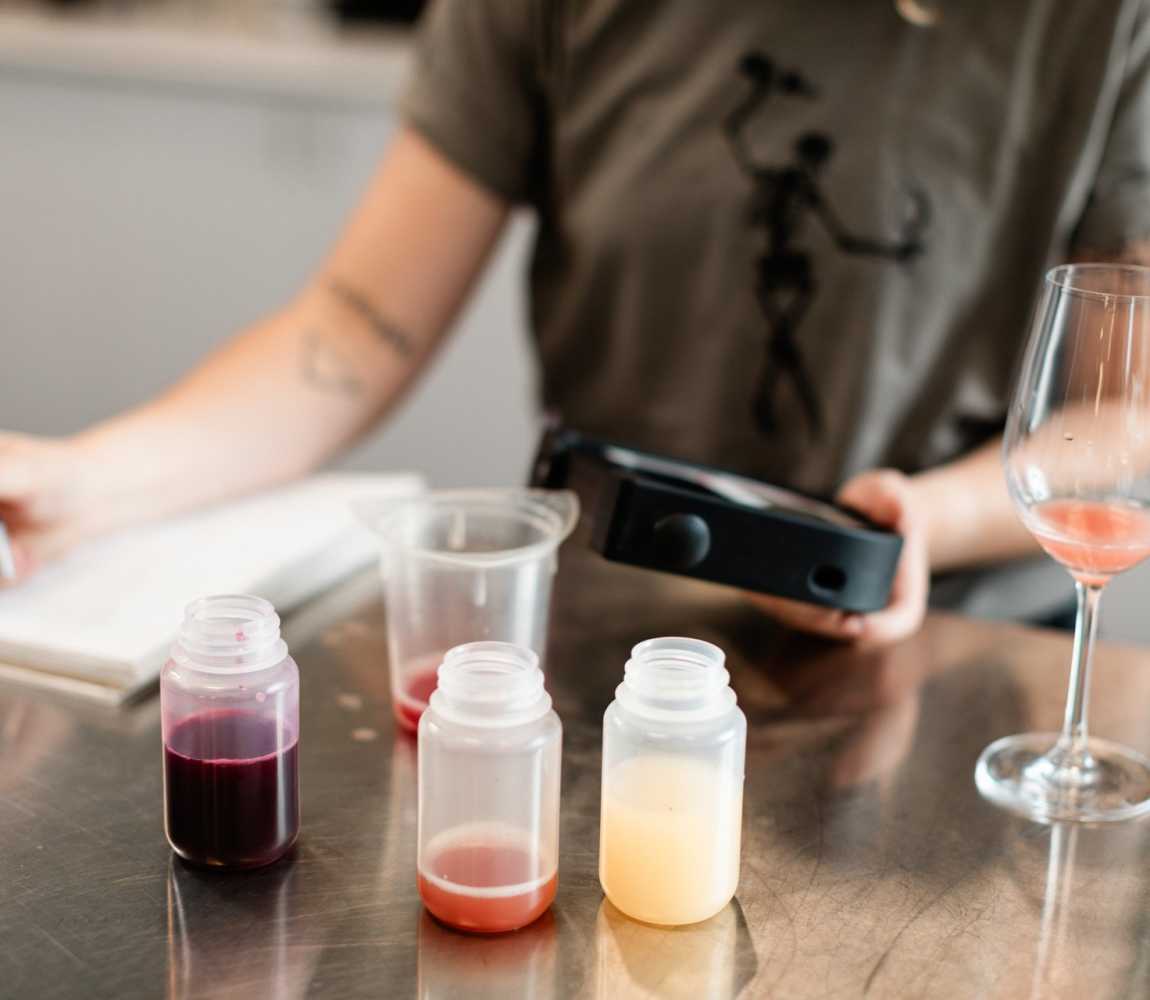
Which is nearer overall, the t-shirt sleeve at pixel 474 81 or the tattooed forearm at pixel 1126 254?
the tattooed forearm at pixel 1126 254

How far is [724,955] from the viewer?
1.98 feet

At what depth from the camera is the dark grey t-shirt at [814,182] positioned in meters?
1.15

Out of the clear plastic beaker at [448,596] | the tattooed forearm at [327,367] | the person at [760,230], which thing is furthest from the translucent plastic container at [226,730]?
the tattooed forearm at [327,367]

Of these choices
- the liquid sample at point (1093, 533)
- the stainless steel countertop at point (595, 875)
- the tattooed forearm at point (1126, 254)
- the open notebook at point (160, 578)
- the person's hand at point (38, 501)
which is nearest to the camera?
the stainless steel countertop at point (595, 875)

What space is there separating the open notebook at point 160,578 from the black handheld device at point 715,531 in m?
0.20

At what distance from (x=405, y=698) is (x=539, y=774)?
0.72 ft

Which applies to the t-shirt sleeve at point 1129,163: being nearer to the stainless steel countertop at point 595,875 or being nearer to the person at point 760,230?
the person at point 760,230

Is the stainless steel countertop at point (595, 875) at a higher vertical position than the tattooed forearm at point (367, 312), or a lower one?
lower

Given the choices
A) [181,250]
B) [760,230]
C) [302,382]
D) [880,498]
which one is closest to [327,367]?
[302,382]

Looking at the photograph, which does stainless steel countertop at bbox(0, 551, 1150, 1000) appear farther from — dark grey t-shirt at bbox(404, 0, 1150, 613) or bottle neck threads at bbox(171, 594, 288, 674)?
dark grey t-shirt at bbox(404, 0, 1150, 613)

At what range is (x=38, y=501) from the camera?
975mm

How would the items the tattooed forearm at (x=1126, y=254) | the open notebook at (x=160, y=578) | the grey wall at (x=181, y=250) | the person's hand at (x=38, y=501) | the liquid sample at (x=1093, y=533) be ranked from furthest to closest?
the grey wall at (x=181, y=250) < the tattooed forearm at (x=1126, y=254) < the person's hand at (x=38, y=501) < the open notebook at (x=160, y=578) < the liquid sample at (x=1093, y=533)

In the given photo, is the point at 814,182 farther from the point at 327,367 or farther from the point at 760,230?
the point at 327,367

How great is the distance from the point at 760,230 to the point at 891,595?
417 millimetres
